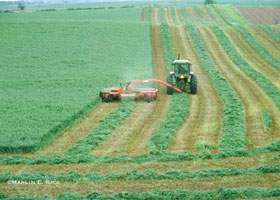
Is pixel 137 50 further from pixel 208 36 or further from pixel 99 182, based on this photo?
pixel 99 182

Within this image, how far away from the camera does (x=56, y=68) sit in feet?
114

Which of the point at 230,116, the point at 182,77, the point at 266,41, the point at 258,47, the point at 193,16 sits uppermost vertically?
the point at 193,16

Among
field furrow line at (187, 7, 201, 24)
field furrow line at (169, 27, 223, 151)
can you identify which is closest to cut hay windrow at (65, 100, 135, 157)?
field furrow line at (169, 27, 223, 151)

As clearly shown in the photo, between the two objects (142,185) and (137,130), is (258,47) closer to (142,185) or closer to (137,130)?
(137,130)

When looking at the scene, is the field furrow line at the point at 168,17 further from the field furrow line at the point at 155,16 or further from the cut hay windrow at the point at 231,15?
the cut hay windrow at the point at 231,15

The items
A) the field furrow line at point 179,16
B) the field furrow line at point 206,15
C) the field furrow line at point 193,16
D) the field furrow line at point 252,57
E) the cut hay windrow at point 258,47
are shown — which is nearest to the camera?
the field furrow line at point 252,57

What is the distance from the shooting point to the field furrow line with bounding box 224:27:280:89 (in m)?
32.4

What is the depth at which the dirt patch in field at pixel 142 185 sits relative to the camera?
42.0 ft

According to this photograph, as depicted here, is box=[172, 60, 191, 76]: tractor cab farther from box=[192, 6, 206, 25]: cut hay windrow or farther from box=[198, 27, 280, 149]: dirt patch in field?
box=[192, 6, 206, 25]: cut hay windrow

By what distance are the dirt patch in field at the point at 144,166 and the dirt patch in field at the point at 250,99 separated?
1.62 m

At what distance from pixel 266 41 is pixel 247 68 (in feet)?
41.7

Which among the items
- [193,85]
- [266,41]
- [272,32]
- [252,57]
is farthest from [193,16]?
[193,85]

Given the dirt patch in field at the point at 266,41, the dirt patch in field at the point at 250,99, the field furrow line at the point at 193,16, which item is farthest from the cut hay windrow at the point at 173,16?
the dirt patch in field at the point at 250,99

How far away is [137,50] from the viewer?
138ft
